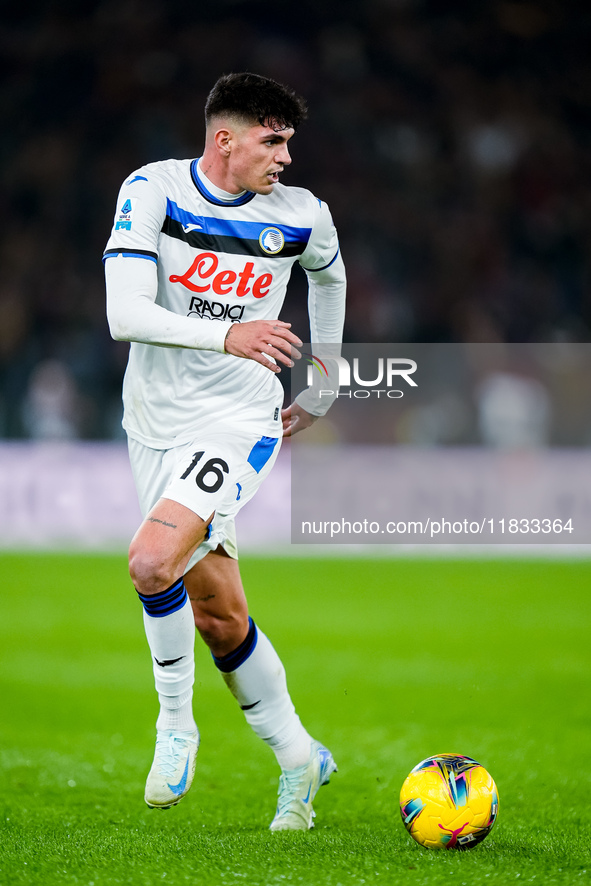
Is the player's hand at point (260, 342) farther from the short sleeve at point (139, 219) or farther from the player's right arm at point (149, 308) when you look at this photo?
the short sleeve at point (139, 219)

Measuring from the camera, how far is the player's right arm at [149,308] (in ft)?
10.7

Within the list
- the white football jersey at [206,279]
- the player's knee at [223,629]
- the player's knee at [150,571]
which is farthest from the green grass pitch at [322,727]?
the white football jersey at [206,279]

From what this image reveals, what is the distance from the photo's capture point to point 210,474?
351 cm

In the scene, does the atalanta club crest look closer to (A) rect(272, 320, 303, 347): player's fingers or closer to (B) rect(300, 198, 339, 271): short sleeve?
(B) rect(300, 198, 339, 271): short sleeve

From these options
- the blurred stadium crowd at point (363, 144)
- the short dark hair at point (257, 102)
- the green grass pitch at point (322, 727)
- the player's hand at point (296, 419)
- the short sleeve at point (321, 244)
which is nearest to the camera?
the green grass pitch at point (322, 727)

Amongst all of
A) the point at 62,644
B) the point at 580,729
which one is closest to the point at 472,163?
the point at 62,644

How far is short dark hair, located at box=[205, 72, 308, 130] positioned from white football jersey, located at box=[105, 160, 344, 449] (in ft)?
0.78

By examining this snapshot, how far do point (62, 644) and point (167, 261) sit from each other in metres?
4.81

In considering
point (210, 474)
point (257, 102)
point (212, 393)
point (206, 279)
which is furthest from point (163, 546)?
point (257, 102)

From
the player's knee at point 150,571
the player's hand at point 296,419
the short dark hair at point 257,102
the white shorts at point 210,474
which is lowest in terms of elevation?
the player's knee at point 150,571

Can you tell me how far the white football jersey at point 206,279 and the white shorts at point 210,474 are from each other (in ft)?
0.18

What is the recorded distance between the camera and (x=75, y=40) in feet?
55.0

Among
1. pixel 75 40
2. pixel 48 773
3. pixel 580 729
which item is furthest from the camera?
pixel 75 40

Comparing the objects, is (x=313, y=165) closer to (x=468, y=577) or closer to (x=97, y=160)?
(x=97, y=160)
